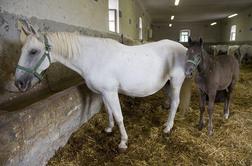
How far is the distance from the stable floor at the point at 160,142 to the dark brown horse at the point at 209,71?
26 centimetres

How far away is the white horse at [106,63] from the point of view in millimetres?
1782

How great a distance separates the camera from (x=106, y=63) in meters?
2.13

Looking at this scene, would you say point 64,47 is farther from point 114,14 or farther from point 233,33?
point 233,33

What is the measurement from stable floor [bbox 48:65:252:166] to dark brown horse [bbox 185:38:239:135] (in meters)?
0.26

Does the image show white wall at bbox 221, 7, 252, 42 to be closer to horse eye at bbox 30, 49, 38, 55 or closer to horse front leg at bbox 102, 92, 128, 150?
horse front leg at bbox 102, 92, 128, 150

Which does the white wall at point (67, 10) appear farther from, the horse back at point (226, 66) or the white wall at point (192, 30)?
the white wall at point (192, 30)

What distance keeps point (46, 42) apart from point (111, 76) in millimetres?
632

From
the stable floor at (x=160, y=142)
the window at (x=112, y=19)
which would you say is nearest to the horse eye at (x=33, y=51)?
the stable floor at (x=160, y=142)

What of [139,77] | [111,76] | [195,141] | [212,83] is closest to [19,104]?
[111,76]

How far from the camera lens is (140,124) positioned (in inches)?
113

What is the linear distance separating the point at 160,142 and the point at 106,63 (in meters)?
1.02

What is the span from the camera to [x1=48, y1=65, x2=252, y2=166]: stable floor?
2.08 metres

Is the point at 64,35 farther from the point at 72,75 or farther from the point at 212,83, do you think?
the point at 212,83

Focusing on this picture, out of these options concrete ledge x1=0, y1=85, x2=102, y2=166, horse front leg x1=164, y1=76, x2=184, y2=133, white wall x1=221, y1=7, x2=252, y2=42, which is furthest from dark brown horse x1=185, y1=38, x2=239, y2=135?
white wall x1=221, y1=7, x2=252, y2=42
